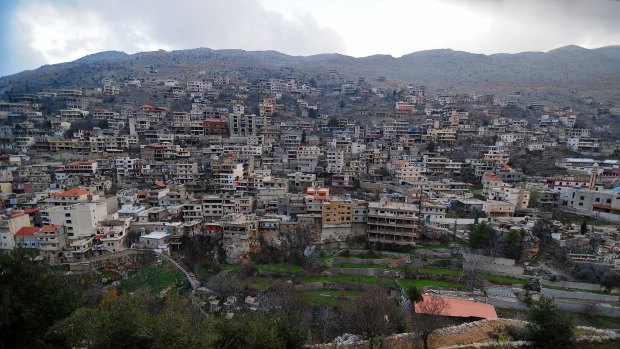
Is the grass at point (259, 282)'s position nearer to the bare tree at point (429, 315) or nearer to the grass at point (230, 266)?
the grass at point (230, 266)

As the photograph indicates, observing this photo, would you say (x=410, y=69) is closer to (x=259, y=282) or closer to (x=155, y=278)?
(x=259, y=282)

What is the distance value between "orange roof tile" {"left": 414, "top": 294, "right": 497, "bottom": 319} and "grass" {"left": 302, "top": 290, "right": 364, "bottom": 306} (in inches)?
142

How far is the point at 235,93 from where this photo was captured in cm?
5762

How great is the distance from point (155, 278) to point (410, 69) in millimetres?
92557

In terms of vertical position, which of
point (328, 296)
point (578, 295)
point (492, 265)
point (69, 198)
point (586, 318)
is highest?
point (69, 198)

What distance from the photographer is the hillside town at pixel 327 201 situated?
18422 millimetres

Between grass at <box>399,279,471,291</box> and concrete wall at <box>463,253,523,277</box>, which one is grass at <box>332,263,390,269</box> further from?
concrete wall at <box>463,253,523,277</box>

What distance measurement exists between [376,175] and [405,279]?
49.0ft

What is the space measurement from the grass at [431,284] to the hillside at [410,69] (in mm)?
58793

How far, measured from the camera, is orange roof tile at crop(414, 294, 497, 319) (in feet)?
45.8

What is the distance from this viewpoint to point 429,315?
1267cm

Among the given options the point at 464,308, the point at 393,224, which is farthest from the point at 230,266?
the point at 464,308

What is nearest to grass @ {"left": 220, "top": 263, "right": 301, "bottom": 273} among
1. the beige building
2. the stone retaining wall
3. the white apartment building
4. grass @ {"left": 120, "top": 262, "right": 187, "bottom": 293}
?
grass @ {"left": 120, "top": 262, "right": 187, "bottom": 293}

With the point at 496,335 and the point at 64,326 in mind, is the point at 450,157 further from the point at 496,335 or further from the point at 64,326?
the point at 64,326
